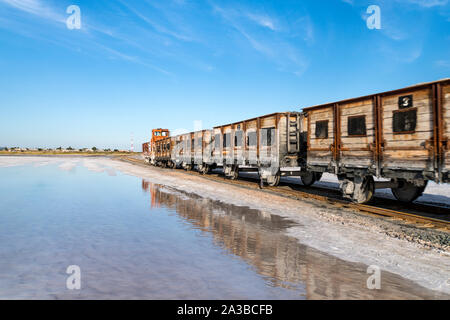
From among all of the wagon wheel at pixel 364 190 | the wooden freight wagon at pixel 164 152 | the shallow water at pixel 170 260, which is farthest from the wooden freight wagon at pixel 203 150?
the shallow water at pixel 170 260

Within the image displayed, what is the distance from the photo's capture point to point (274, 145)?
14.9 m

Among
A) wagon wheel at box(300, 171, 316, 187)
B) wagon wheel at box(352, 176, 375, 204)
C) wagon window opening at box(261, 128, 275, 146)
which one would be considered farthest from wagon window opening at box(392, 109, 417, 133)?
wagon wheel at box(300, 171, 316, 187)

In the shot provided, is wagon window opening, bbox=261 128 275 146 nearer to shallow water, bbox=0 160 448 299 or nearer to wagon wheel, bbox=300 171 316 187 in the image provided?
wagon wheel, bbox=300 171 316 187

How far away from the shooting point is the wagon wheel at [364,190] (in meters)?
10.5

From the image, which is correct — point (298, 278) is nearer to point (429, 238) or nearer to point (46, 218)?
point (429, 238)

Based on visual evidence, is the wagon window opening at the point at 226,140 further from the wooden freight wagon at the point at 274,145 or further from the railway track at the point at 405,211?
the railway track at the point at 405,211

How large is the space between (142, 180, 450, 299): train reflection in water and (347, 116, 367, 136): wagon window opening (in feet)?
15.0

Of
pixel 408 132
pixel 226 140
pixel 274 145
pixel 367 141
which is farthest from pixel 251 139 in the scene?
pixel 408 132

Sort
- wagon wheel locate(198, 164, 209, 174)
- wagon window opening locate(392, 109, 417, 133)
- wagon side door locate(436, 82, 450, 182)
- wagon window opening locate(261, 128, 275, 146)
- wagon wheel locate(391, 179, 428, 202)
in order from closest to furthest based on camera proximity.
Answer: wagon side door locate(436, 82, 450, 182) < wagon window opening locate(392, 109, 417, 133) < wagon wheel locate(391, 179, 428, 202) < wagon window opening locate(261, 128, 275, 146) < wagon wheel locate(198, 164, 209, 174)

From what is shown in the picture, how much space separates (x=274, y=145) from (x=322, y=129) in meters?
3.28

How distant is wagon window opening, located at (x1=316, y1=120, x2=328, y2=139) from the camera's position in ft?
38.9

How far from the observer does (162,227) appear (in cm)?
705
